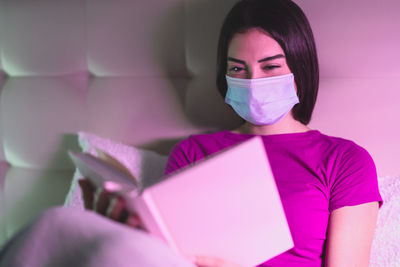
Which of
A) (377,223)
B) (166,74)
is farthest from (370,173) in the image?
(166,74)

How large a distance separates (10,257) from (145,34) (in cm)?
74

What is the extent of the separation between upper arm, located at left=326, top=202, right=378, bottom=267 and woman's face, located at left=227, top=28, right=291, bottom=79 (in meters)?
0.33

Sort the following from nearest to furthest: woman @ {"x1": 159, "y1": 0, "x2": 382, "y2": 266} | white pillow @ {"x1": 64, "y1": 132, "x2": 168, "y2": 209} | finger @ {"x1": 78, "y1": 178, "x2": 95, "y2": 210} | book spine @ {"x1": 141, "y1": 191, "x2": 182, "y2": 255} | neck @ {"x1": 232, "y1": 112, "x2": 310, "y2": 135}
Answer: book spine @ {"x1": 141, "y1": 191, "x2": 182, "y2": 255}, finger @ {"x1": 78, "y1": 178, "x2": 95, "y2": 210}, woman @ {"x1": 159, "y1": 0, "x2": 382, "y2": 266}, neck @ {"x1": 232, "y1": 112, "x2": 310, "y2": 135}, white pillow @ {"x1": 64, "y1": 132, "x2": 168, "y2": 209}

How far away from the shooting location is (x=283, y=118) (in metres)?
0.97

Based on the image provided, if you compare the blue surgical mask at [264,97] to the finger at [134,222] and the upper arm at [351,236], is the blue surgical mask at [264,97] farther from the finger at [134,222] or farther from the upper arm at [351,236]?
the finger at [134,222]

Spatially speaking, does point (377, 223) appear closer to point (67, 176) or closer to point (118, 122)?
point (118, 122)

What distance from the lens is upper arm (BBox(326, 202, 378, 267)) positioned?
0.83 meters

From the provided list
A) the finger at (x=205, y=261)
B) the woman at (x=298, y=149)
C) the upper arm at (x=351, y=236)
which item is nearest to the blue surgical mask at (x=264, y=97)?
the woman at (x=298, y=149)

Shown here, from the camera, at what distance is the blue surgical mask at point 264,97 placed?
2.90 ft

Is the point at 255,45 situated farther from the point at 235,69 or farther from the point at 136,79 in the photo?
the point at 136,79

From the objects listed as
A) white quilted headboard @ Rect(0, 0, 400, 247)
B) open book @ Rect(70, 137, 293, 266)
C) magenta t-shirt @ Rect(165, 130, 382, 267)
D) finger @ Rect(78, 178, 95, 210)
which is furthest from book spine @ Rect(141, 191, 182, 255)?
white quilted headboard @ Rect(0, 0, 400, 247)

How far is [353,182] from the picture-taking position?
0.86 metres

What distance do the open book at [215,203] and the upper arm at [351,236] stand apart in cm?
15

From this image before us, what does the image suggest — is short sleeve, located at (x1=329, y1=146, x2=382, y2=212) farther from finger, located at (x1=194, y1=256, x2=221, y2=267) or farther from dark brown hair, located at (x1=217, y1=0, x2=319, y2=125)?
finger, located at (x1=194, y1=256, x2=221, y2=267)
